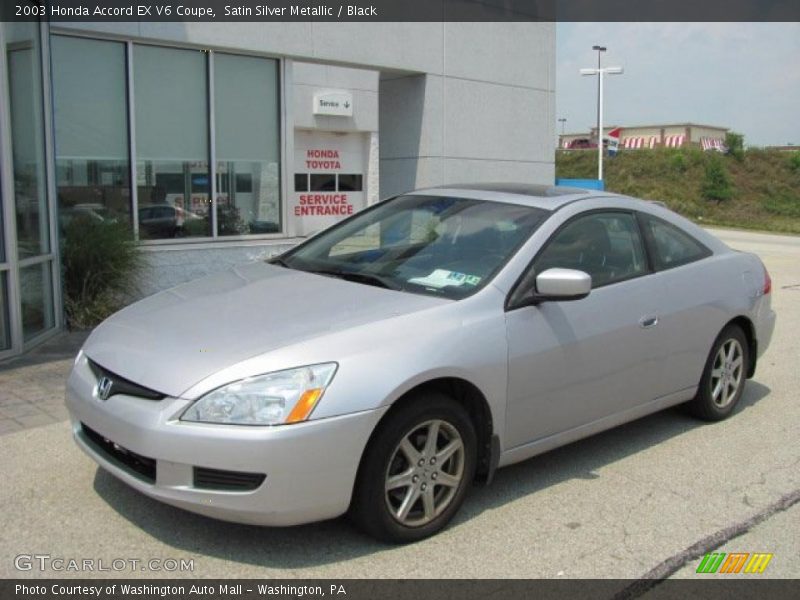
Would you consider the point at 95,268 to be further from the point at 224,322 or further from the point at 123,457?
the point at 123,457

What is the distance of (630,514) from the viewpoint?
166 inches

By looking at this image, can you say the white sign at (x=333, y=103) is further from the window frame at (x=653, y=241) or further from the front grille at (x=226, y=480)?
the front grille at (x=226, y=480)

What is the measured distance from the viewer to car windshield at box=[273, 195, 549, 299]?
4379mm

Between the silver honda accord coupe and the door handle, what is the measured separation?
0.04 feet

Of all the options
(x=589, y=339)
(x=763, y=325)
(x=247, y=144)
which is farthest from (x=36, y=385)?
(x=763, y=325)

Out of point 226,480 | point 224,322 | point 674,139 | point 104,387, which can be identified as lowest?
point 226,480

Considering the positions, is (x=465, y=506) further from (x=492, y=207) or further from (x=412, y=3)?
(x=412, y=3)

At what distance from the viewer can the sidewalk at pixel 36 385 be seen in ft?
17.9

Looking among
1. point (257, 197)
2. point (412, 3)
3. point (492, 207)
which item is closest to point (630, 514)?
point (492, 207)

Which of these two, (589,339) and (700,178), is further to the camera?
(700,178)

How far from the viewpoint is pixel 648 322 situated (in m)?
4.90

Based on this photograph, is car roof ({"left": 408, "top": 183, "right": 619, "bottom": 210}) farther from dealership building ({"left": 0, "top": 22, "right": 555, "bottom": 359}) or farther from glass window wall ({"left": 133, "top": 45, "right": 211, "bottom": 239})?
glass window wall ({"left": 133, "top": 45, "right": 211, "bottom": 239})

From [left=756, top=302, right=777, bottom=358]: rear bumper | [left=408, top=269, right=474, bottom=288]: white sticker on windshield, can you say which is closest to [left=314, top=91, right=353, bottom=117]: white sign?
[left=756, top=302, right=777, bottom=358]: rear bumper
